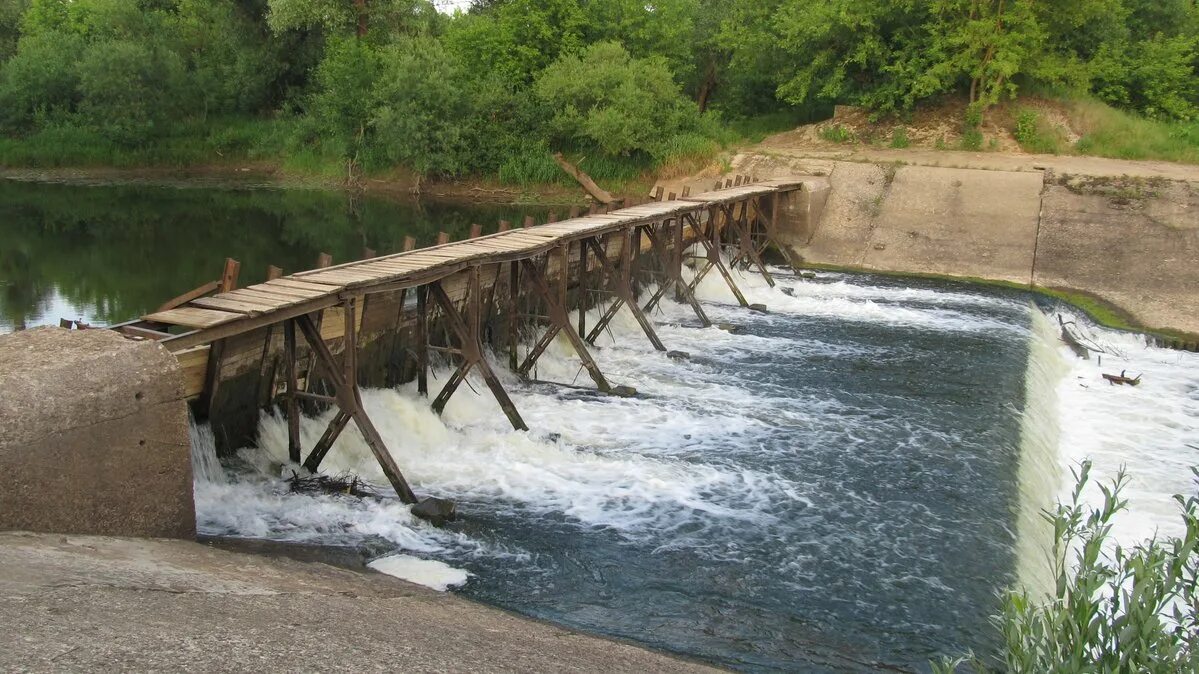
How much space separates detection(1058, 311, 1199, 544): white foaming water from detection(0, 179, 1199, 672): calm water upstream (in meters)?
0.05

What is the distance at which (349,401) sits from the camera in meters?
8.75

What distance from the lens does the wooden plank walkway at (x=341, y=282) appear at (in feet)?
25.2

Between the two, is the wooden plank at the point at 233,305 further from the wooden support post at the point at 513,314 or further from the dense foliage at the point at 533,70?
the dense foliage at the point at 533,70

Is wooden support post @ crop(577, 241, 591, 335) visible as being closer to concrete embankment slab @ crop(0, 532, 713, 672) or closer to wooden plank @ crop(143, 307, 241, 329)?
wooden plank @ crop(143, 307, 241, 329)

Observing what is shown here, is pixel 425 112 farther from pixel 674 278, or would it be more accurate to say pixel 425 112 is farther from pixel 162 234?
pixel 674 278

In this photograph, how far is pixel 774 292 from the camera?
20688 millimetres

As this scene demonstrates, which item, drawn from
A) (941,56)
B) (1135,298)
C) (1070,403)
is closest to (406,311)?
(1070,403)

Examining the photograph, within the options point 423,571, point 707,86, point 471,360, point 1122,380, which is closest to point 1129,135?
point 1122,380

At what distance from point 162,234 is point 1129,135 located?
26.0 metres

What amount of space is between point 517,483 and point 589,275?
8.34 m

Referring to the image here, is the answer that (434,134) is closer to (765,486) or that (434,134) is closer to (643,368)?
(643,368)

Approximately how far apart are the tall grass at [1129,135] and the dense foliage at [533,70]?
3.10ft

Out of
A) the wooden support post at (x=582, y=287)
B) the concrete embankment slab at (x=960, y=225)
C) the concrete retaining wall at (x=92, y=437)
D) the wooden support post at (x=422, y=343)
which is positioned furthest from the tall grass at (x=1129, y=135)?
the concrete retaining wall at (x=92, y=437)

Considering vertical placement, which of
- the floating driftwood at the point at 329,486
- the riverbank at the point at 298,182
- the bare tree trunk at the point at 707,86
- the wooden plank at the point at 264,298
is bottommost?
the floating driftwood at the point at 329,486
